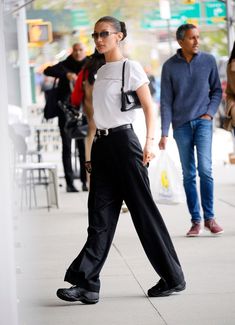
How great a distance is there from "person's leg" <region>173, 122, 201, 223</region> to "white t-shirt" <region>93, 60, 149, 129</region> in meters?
2.98

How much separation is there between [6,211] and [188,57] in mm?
5412

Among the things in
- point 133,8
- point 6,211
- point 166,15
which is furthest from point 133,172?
point 133,8

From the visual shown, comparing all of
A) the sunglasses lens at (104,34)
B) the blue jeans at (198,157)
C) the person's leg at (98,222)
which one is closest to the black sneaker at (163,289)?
the person's leg at (98,222)

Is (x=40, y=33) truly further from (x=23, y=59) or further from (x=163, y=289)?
(x=163, y=289)

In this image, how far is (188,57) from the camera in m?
10.9

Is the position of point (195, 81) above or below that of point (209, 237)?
above

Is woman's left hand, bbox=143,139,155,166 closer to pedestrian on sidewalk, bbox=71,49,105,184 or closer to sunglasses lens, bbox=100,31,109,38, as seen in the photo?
sunglasses lens, bbox=100,31,109,38

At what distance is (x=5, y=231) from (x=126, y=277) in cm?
311

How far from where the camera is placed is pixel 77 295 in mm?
7648

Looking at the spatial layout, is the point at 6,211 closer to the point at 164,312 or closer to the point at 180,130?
the point at 164,312

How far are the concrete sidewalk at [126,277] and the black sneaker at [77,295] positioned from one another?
0.05 metres

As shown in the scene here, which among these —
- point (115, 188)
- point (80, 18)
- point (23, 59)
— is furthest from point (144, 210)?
point (80, 18)

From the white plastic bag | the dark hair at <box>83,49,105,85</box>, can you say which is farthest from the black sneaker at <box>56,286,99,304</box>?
the dark hair at <box>83,49,105,85</box>

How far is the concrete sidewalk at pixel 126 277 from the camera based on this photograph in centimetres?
719
